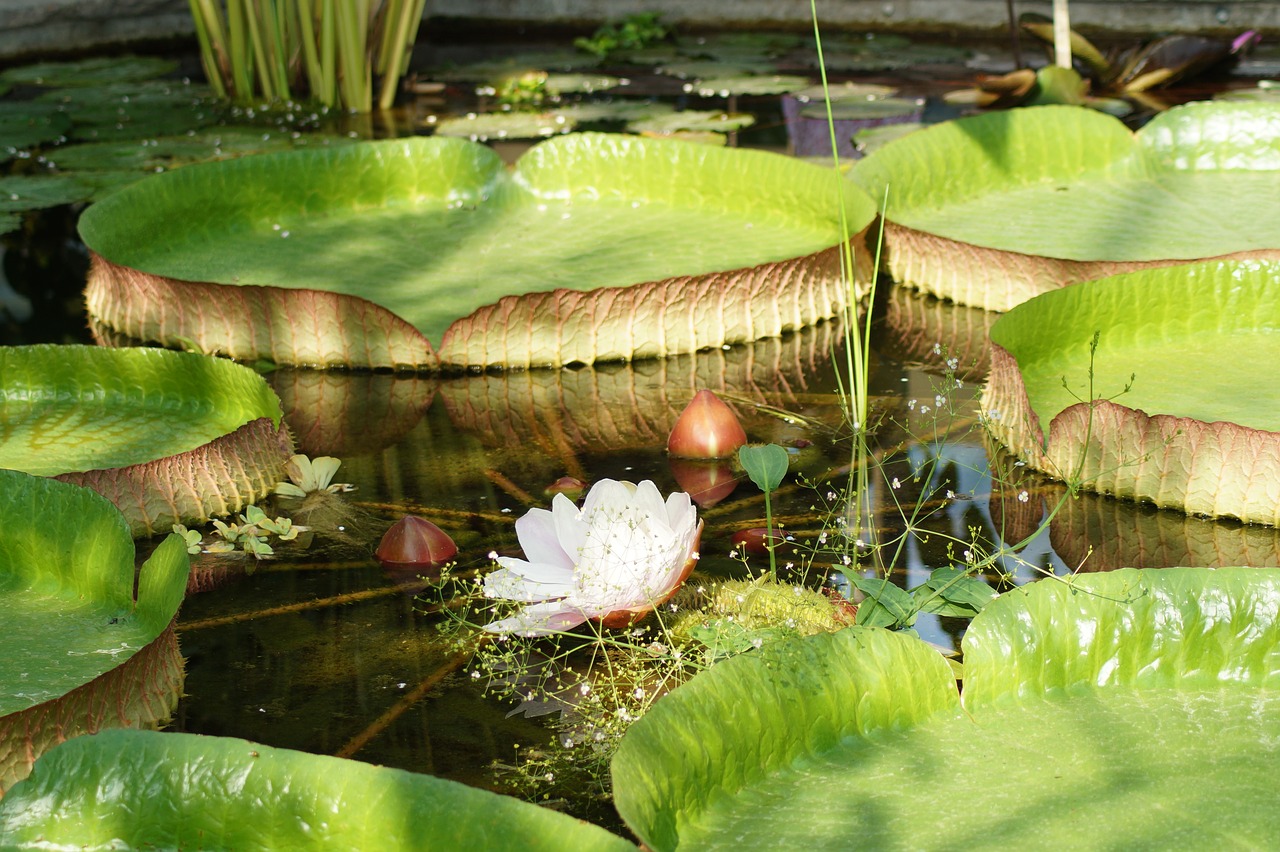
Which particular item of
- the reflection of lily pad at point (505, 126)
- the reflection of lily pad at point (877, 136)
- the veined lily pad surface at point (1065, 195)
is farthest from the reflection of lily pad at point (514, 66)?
the veined lily pad surface at point (1065, 195)

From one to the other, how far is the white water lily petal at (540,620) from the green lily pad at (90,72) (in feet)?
21.6

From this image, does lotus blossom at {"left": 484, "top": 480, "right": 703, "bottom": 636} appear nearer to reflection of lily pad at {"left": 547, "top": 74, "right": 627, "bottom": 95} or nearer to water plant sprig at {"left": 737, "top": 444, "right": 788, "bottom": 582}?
water plant sprig at {"left": 737, "top": 444, "right": 788, "bottom": 582}

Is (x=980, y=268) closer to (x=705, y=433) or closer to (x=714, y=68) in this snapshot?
(x=705, y=433)

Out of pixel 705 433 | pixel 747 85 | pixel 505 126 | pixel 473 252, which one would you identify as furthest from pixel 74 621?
pixel 747 85

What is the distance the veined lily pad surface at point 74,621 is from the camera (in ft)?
6.43

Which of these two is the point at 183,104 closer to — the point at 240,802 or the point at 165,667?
the point at 165,667

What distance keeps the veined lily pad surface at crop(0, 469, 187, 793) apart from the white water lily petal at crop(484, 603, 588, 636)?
0.48m

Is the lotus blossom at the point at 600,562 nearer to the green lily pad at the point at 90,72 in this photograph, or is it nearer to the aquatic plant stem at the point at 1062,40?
the aquatic plant stem at the point at 1062,40

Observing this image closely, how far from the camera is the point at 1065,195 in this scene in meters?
4.69

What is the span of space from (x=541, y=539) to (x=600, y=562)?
5.8 inches

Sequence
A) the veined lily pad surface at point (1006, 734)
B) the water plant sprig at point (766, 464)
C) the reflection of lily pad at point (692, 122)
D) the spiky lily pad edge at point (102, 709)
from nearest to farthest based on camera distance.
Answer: the veined lily pad surface at point (1006, 734) < the spiky lily pad edge at point (102, 709) < the water plant sprig at point (766, 464) < the reflection of lily pad at point (692, 122)

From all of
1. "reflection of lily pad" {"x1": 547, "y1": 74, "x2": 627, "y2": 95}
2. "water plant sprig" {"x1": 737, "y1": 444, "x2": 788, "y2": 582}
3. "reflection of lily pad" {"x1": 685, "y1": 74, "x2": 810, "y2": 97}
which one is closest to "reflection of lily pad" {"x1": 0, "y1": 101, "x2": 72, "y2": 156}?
"reflection of lily pad" {"x1": 547, "y1": 74, "x2": 627, "y2": 95}

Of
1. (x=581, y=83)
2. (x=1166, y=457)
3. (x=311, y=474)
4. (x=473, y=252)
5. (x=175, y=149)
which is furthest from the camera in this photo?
(x=581, y=83)

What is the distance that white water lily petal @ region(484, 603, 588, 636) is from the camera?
2.17 metres
